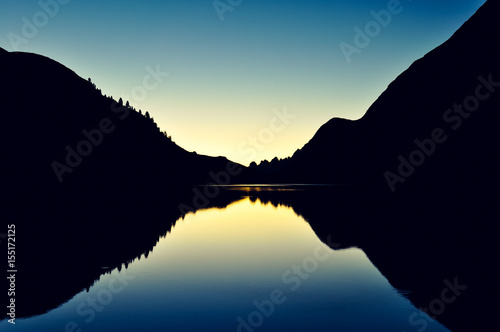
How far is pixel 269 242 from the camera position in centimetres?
3469

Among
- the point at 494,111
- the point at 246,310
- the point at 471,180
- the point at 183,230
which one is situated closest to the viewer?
the point at 246,310

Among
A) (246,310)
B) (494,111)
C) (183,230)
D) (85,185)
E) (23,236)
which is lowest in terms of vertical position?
(246,310)

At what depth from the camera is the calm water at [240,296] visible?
47.0 ft

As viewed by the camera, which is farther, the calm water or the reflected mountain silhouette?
the reflected mountain silhouette

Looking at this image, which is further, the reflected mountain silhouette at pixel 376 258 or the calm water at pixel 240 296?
the reflected mountain silhouette at pixel 376 258

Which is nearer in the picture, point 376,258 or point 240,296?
point 240,296

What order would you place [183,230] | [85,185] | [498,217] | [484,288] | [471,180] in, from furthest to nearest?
[85,185]
[471,180]
[498,217]
[183,230]
[484,288]

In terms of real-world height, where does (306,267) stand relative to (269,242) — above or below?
below

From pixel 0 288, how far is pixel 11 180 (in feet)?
485

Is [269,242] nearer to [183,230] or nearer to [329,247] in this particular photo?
[329,247]

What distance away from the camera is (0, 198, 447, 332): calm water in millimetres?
14312

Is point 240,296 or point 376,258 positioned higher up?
point 240,296

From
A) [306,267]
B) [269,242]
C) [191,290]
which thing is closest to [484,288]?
[306,267]

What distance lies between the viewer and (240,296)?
711 inches
